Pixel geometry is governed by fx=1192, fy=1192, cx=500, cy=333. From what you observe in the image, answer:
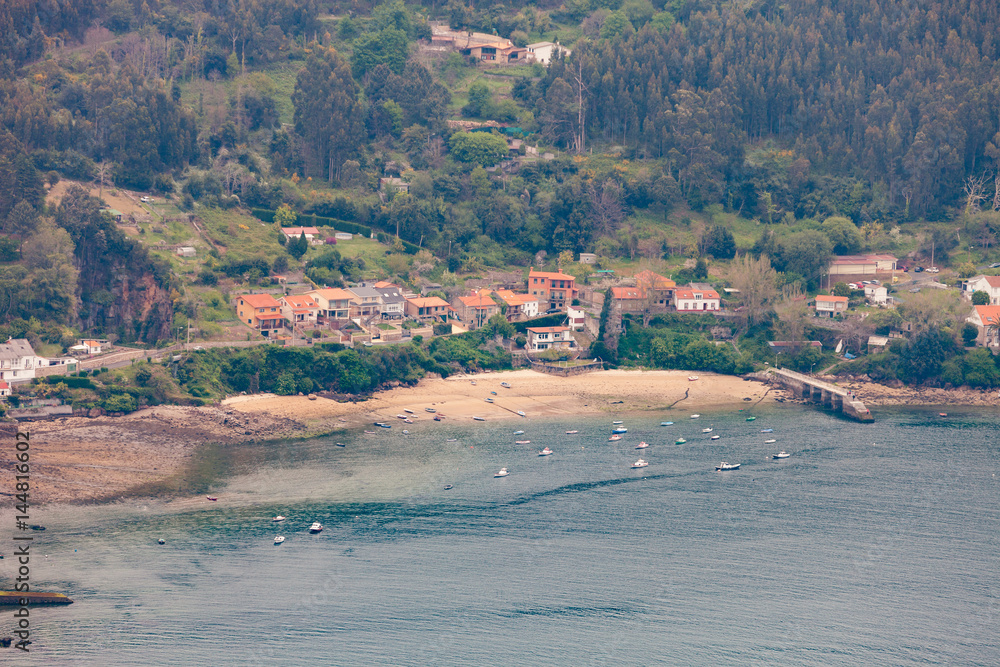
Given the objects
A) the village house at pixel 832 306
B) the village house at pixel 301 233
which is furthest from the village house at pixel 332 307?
the village house at pixel 832 306

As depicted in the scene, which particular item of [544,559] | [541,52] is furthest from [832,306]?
[541,52]

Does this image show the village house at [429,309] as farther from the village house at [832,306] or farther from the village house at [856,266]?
the village house at [856,266]

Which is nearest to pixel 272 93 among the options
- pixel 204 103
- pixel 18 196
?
pixel 204 103

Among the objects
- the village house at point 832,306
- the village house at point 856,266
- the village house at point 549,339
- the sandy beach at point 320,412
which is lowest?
the sandy beach at point 320,412

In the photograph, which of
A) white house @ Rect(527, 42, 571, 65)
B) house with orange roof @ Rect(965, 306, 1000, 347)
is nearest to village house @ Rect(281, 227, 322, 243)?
white house @ Rect(527, 42, 571, 65)

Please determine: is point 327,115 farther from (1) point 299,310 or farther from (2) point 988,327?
(2) point 988,327

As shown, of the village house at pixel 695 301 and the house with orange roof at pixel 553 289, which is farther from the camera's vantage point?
the house with orange roof at pixel 553 289

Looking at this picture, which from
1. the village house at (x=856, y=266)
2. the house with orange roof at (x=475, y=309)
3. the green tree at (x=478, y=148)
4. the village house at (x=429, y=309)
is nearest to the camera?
the house with orange roof at (x=475, y=309)
